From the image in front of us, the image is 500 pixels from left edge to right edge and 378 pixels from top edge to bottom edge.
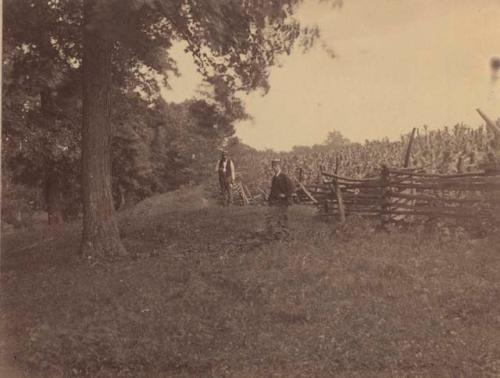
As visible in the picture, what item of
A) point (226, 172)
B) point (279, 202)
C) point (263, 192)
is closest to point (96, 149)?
point (279, 202)

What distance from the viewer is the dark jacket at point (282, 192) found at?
1256cm

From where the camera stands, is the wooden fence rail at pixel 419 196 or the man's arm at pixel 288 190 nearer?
the wooden fence rail at pixel 419 196

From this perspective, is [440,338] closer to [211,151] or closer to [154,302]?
[154,302]

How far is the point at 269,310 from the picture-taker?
8.28 m

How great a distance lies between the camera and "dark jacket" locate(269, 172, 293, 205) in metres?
12.6

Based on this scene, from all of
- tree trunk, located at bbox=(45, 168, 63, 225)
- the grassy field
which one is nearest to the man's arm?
the grassy field

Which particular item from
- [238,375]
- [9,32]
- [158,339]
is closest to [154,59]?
[9,32]

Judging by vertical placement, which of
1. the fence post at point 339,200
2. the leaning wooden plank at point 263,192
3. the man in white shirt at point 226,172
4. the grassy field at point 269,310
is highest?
the man in white shirt at point 226,172

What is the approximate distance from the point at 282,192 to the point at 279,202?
0.74ft

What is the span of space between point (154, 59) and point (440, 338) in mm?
11524

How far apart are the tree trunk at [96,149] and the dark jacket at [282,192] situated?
314 cm

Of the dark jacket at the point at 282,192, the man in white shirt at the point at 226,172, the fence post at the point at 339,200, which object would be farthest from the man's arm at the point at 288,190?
the man in white shirt at the point at 226,172

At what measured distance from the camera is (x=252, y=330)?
7711 millimetres

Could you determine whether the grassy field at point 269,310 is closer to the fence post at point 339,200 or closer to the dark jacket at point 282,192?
the dark jacket at point 282,192
